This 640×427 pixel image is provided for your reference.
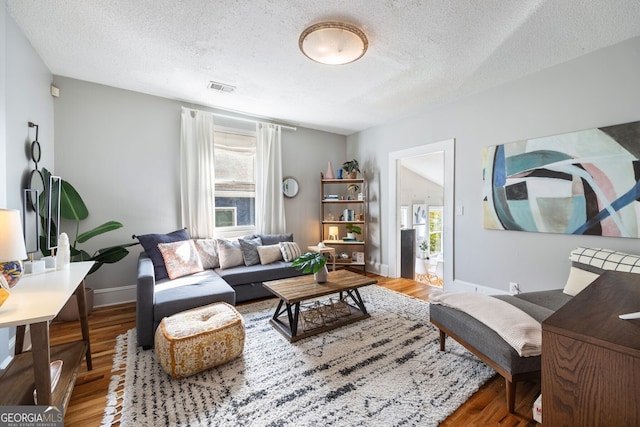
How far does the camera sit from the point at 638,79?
215 centimetres

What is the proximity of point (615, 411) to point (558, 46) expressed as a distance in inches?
113

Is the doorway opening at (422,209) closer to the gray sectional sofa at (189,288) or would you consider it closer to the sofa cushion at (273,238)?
the sofa cushion at (273,238)

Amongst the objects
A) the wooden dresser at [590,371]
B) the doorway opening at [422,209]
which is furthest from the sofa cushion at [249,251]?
the wooden dresser at [590,371]

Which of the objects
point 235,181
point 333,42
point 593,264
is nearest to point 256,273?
point 235,181

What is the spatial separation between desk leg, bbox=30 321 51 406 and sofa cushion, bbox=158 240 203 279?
1.71 meters

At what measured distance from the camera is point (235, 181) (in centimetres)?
402

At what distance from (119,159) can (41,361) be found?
2720mm

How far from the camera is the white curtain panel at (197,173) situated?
3.48m

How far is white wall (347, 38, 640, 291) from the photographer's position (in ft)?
7.44

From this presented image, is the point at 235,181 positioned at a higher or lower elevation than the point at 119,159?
lower

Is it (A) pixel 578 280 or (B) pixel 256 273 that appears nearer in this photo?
(A) pixel 578 280

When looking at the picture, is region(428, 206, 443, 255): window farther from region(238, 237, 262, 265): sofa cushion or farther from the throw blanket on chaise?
the throw blanket on chaise

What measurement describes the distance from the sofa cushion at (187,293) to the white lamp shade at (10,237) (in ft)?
3.49

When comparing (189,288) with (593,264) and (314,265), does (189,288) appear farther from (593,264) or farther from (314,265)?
(593,264)
